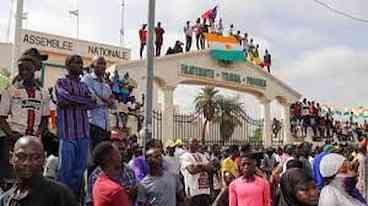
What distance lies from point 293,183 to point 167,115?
13637mm

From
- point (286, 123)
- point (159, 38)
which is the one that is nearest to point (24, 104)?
point (159, 38)

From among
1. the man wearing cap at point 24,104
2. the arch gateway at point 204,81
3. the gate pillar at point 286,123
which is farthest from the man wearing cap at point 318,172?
the gate pillar at point 286,123

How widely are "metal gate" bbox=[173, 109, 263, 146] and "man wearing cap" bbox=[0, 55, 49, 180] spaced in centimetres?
1215

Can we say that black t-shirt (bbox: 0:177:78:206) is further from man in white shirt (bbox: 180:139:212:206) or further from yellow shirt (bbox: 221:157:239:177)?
yellow shirt (bbox: 221:157:239:177)

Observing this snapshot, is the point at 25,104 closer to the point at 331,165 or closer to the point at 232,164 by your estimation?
the point at 331,165

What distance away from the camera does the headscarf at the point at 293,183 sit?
4.48 meters

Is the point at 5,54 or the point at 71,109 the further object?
the point at 5,54

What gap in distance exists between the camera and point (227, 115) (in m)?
27.1

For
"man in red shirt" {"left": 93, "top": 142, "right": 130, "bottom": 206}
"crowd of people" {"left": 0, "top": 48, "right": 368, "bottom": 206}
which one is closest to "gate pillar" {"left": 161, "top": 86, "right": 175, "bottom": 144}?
"crowd of people" {"left": 0, "top": 48, "right": 368, "bottom": 206}

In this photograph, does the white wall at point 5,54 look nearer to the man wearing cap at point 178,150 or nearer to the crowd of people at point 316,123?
the crowd of people at point 316,123

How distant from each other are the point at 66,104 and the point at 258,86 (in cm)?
1650

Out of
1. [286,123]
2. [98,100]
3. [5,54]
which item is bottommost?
[98,100]

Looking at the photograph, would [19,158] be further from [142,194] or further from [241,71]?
[241,71]

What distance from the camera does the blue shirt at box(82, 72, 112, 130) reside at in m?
6.38
